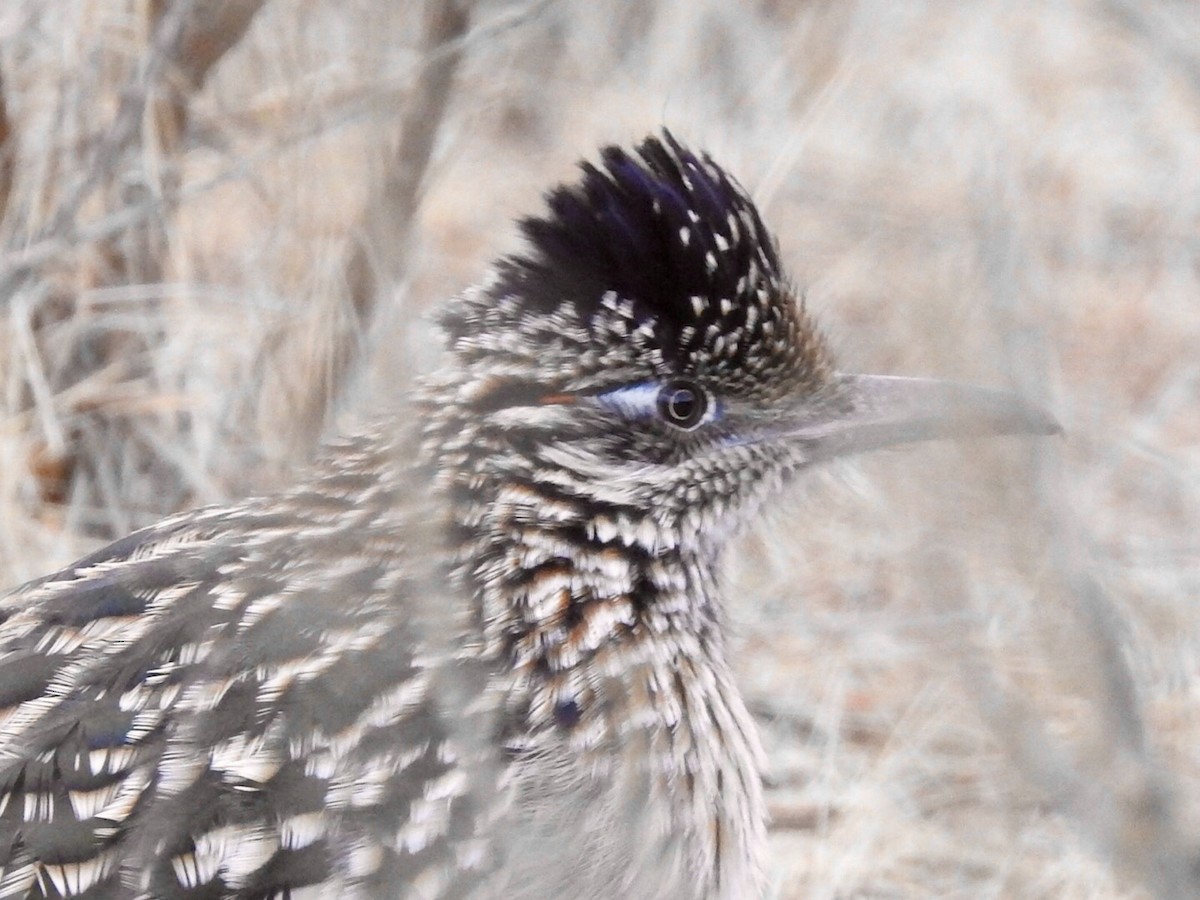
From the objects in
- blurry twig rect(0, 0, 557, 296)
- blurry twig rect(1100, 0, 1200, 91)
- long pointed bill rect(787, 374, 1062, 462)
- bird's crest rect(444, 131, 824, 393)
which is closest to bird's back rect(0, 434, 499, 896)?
bird's crest rect(444, 131, 824, 393)

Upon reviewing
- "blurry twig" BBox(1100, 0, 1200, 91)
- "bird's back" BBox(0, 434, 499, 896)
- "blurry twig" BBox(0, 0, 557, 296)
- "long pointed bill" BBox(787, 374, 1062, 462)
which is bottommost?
"bird's back" BBox(0, 434, 499, 896)

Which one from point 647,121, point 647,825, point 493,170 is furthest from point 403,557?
point 493,170

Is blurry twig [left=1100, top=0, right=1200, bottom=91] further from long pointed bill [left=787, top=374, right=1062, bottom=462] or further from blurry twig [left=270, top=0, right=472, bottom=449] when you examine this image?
blurry twig [left=270, top=0, right=472, bottom=449]

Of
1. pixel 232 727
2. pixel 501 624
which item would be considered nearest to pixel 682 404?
pixel 501 624

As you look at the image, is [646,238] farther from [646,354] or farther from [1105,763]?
[1105,763]

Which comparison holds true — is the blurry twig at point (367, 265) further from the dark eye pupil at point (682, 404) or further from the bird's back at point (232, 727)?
the bird's back at point (232, 727)

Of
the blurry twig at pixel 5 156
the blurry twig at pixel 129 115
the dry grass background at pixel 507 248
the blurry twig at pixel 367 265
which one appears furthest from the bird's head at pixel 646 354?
the blurry twig at pixel 5 156

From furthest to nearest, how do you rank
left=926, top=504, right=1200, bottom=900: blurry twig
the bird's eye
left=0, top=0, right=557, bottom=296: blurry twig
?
1. left=0, top=0, right=557, bottom=296: blurry twig
2. the bird's eye
3. left=926, top=504, right=1200, bottom=900: blurry twig

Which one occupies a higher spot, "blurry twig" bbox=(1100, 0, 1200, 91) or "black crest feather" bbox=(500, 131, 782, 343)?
"blurry twig" bbox=(1100, 0, 1200, 91)
